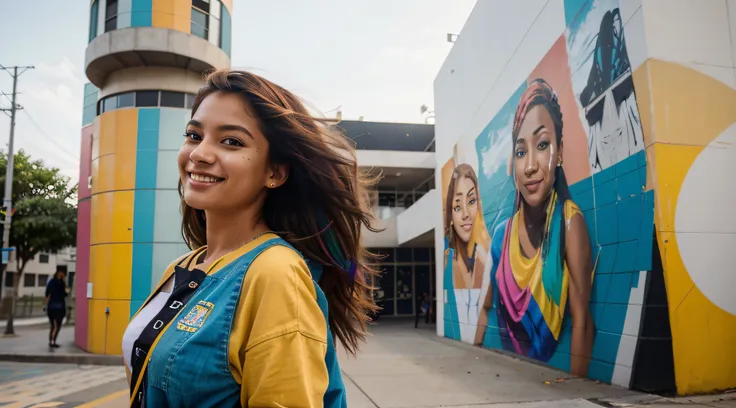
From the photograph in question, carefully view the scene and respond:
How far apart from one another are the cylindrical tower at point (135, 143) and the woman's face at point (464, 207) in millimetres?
6188

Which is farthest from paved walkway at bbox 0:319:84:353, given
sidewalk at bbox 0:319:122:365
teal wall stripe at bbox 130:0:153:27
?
teal wall stripe at bbox 130:0:153:27

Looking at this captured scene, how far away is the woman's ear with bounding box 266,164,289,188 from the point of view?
147 centimetres

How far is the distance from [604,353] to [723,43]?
386 cm

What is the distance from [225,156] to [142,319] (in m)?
0.50

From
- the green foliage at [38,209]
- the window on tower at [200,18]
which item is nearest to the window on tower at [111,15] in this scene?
the window on tower at [200,18]

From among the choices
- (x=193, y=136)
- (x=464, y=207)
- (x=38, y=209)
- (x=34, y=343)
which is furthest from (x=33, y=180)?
(x=193, y=136)

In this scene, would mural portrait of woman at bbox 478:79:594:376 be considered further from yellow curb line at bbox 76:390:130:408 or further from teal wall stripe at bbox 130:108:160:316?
teal wall stripe at bbox 130:108:160:316

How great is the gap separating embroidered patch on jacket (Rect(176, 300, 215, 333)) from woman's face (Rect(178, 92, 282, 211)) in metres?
0.35

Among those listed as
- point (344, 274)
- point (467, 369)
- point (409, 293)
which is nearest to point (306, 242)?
point (344, 274)

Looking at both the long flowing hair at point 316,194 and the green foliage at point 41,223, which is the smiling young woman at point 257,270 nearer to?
the long flowing hair at point 316,194

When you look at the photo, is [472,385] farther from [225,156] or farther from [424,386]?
[225,156]

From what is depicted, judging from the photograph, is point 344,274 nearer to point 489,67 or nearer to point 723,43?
point 723,43

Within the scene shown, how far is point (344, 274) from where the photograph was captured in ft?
5.01

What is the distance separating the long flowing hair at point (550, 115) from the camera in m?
7.33
